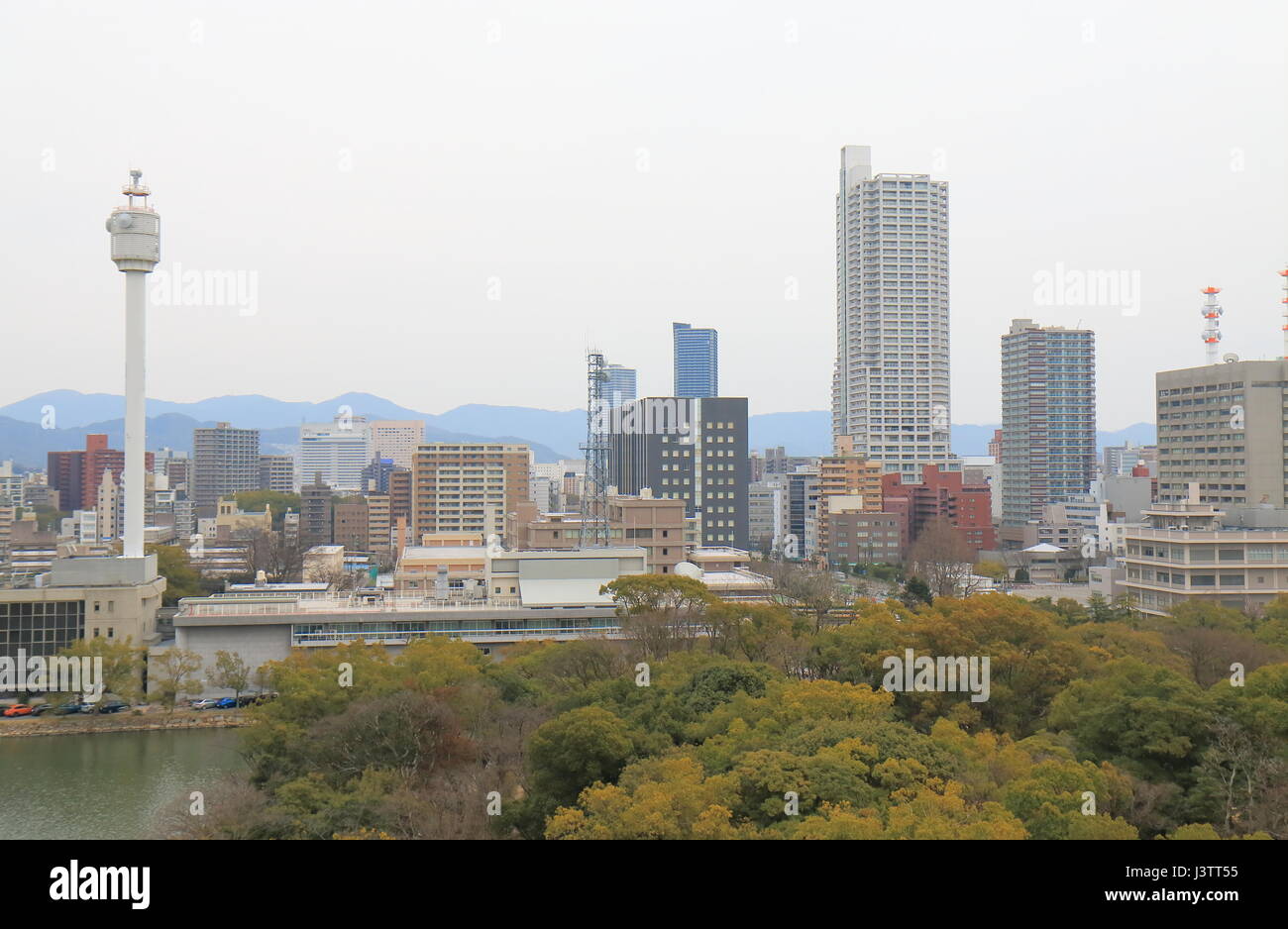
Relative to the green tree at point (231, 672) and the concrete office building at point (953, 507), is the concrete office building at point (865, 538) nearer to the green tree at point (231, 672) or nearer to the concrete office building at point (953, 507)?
the concrete office building at point (953, 507)

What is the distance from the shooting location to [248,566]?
2930 centimetres

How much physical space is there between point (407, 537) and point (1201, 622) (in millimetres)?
28019

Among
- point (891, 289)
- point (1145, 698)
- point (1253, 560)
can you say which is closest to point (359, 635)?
point (1145, 698)

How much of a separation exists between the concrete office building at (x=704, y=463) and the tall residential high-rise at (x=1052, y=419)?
56.1 ft

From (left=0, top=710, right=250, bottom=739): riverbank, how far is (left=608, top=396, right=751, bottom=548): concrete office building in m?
20.6

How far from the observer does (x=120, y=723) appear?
15.0 meters

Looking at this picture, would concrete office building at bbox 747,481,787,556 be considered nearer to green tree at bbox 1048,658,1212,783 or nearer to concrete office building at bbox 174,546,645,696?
concrete office building at bbox 174,546,645,696

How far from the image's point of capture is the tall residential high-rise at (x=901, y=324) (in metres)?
47.8

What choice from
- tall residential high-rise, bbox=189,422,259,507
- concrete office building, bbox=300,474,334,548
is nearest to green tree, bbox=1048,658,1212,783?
concrete office building, bbox=300,474,334,548

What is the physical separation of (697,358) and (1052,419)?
43.0 meters

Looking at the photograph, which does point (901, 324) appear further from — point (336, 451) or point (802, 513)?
point (336, 451)

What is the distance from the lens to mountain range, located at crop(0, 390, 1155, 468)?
7562 centimetres

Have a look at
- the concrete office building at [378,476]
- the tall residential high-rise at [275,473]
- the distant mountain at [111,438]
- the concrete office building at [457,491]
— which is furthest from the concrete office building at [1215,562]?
the tall residential high-rise at [275,473]
